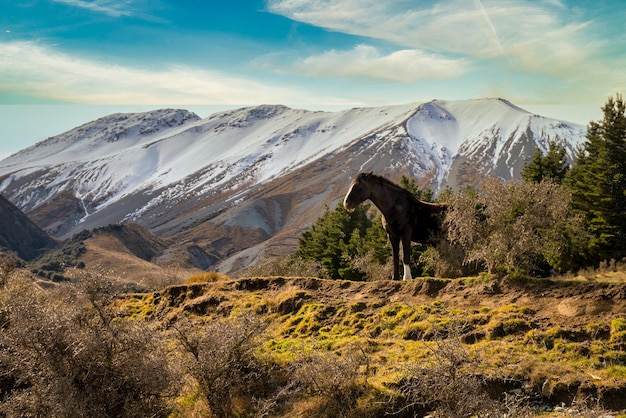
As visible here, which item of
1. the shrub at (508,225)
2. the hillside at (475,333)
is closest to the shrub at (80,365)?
the hillside at (475,333)

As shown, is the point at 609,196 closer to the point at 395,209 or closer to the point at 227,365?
the point at 395,209

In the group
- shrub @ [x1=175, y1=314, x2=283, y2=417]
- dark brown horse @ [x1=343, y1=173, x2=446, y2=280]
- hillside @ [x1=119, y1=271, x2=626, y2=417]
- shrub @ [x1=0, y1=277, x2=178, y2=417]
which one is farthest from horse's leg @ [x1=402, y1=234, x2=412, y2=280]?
shrub @ [x1=0, y1=277, x2=178, y2=417]

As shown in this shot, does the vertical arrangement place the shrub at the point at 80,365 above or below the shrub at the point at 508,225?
below

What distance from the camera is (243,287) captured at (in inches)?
779

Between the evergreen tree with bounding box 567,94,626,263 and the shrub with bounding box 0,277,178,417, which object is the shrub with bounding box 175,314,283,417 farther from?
the evergreen tree with bounding box 567,94,626,263

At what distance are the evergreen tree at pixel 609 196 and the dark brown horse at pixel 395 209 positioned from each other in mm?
14982

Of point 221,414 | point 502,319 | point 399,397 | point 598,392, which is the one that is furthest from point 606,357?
point 221,414

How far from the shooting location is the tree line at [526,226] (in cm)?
1446

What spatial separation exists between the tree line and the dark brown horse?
32.6 inches

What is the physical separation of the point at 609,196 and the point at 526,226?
1716cm

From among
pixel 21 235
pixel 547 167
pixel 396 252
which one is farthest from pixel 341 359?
pixel 21 235

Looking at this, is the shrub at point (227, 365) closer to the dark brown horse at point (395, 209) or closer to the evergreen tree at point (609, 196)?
the dark brown horse at point (395, 209)

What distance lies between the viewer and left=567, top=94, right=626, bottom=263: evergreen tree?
27.2m

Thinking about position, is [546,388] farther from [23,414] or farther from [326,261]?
[326,261]
